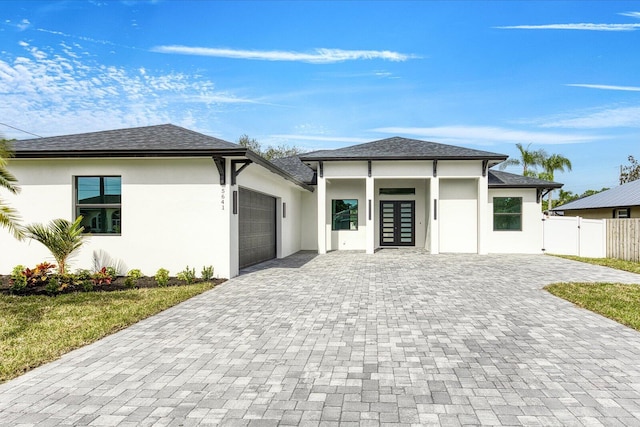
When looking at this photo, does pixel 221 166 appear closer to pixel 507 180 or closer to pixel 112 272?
pixel 112 272

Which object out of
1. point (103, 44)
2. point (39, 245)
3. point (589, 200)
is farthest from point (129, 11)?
point (589, 200)

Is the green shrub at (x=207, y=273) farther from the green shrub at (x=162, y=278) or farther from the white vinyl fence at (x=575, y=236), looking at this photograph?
the white vinyl fence at (x=575, y=236)

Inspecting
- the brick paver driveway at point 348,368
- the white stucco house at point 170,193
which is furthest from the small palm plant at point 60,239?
the brick paver driveway at point 348,368

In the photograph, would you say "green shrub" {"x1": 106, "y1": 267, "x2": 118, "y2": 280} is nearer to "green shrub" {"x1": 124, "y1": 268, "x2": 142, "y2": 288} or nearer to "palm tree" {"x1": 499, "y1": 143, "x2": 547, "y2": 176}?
"green shrub" {"x1": 124, "y1": 268, "x2": 142, "y2": 288}

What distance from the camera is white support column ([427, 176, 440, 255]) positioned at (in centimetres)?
1634

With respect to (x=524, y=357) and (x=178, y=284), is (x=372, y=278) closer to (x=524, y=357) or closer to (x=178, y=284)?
(x=178, y=284)

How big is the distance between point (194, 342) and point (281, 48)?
15.5m

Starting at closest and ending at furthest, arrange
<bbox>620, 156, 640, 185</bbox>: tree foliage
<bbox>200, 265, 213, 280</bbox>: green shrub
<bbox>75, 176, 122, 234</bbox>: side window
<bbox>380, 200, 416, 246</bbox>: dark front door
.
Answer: <bbox>200, 265, 213, 280</bbox>: green shrub, <bbox>75, 176, 122, 234</bbox>: side window, <bbox>380, 200, 416, 246</bbox>: dark front door, <bbox>620, 156, 640, 185</bbox>: tree foliage

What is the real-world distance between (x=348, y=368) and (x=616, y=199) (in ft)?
74.3

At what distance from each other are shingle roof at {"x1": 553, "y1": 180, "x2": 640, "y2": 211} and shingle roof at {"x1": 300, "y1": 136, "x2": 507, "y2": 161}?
8001 millimetres

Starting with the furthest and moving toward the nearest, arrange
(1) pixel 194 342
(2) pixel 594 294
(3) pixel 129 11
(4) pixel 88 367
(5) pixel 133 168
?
(3) pixel 129 11
(5) pixel 133 168
(2) pixel 594 294
(1) pixel 194 342
(4) pixel 88 367

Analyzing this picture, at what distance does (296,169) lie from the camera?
2105cm

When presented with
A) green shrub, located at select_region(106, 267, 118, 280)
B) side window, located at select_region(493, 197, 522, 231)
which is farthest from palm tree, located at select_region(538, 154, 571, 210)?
green shrub, located at select_region(106, 267, 118, 280)

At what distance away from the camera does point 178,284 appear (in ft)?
29.9
